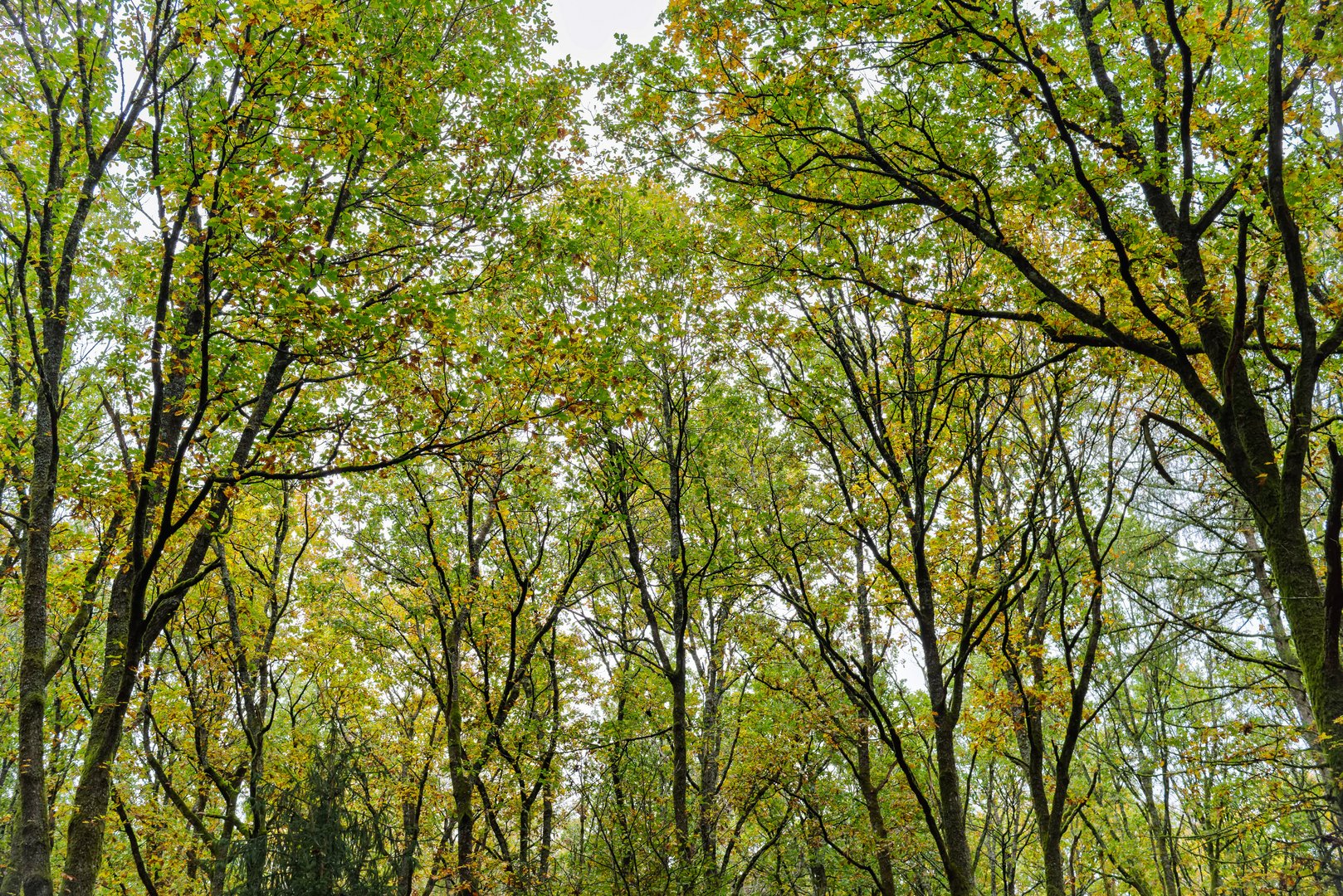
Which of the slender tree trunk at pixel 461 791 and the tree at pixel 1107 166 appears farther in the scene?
the slender tree trunk at pixel 461 791

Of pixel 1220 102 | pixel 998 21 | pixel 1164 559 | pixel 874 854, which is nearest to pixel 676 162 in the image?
pixel 998 21

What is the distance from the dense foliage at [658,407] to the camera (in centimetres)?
554

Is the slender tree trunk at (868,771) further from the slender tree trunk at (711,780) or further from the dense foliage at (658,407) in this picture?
the slender tree trunk at (711,780)

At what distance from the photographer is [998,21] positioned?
5289 millimetres

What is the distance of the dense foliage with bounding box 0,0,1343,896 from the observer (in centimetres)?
554

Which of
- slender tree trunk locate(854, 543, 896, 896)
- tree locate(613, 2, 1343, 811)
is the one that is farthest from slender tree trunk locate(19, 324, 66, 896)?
slender tree trunk locate(854, 543, 896, 896)

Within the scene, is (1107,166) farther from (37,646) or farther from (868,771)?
(868,771)

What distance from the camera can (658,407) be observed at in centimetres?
1206

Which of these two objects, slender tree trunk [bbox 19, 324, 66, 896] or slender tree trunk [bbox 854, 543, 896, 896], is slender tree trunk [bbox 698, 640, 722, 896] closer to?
slender tree trunk [bbox 854, 543, 896, 896]

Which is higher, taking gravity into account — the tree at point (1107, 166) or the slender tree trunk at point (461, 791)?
the tree at point (1107, 166)

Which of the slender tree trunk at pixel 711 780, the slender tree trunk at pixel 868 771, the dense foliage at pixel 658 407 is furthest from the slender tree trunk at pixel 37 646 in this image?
the slender tree trunk at pixel 868 771

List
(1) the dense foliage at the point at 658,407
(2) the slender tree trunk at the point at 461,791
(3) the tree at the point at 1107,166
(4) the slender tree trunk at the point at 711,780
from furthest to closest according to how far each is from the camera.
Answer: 1. (2) the slender tree trunk at the point at 461,791
2. (4) the slender tree trunk at the point at 711,780
3. (1) the dense foliage at the point at 658,407
4. (3) the tree at the point at 1107,166

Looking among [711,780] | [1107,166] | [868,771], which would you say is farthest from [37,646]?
[868,771]

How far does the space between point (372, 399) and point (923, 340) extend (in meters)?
7.45
